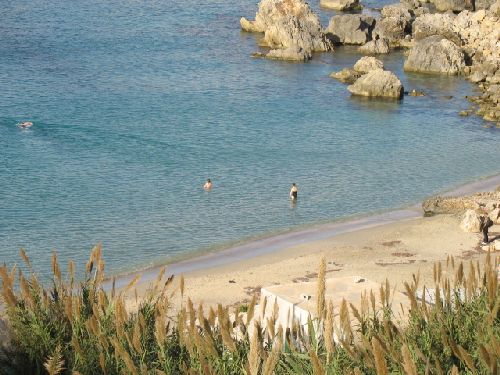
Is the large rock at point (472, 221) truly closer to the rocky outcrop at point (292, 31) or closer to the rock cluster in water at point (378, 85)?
the rock cluster in water at point (378, 85)

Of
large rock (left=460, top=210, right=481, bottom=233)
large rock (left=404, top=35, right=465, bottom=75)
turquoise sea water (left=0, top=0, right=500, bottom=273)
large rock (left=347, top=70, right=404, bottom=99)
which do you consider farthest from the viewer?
large rock (left=404, top=35, right=465, bottom=75)

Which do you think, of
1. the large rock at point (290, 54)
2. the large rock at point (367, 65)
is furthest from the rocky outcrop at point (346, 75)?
the large rock at point (290, 54)

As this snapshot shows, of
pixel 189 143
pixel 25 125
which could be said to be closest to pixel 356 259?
pixel 189 143

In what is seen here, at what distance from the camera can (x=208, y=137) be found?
45.6 metres

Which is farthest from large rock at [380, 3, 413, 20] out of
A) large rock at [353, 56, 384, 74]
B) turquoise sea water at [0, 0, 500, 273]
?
large rock at [353, 56, 384, 74]

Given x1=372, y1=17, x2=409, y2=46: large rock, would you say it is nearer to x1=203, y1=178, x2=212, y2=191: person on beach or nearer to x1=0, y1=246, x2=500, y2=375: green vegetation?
x1=203, y1=178, x2=212, y2=191: person on beach

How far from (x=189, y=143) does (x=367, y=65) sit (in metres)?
18.5

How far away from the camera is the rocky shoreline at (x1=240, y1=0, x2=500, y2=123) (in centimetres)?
5531

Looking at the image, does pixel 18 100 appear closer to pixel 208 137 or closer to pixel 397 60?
pixel 208 137

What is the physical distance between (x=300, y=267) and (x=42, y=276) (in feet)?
25.8

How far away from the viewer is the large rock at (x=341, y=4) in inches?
3179

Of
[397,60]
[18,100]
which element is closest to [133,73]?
[18,100]

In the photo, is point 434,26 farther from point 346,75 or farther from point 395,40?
point 346,75

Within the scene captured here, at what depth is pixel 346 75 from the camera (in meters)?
58.7
